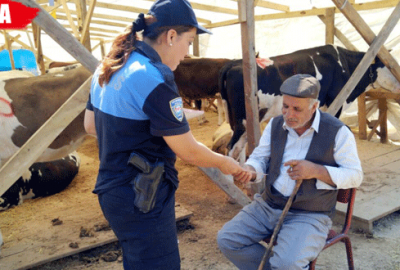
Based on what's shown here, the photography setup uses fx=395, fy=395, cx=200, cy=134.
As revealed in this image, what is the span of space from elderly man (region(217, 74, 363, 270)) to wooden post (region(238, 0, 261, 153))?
967 mm

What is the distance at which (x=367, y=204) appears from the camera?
4.18m

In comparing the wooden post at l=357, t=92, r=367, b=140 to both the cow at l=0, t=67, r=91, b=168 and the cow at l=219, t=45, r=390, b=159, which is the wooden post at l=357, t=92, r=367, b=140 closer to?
the cow at l=219, t=45, r=390, b=159

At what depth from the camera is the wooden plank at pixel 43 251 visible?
3336 mm

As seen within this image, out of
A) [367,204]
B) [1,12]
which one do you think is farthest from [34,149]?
[1,12]

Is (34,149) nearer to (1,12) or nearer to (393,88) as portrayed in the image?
(1,12)

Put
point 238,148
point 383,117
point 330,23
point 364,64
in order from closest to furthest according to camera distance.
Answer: point 364,64
point 238,148
point 330,23
point 383,117

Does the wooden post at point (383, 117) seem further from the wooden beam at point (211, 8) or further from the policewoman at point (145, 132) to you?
the policewoman at point (145, 132)

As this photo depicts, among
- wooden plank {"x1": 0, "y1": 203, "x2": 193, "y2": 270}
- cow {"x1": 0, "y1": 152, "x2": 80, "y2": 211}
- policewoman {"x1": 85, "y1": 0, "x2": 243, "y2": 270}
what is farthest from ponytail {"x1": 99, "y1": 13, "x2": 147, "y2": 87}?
cow {"x1": 0, "y1": 152, "x2": 80, "y2": 211}

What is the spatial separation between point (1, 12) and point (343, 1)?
196 inches

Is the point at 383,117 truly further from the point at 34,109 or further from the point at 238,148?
the point at 34,109

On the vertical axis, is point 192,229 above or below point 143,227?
below

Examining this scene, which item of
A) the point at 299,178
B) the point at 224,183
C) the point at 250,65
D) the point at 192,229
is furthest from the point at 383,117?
the point at 299,178

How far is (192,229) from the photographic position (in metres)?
4.18

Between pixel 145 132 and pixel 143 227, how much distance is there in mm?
462
